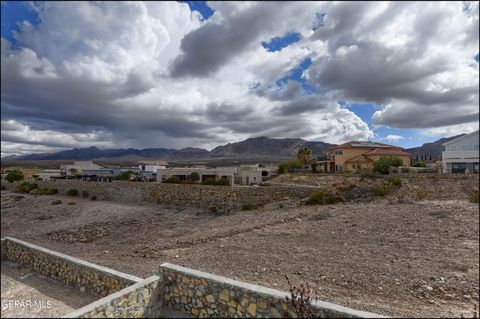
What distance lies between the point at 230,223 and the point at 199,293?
13950 millimetres

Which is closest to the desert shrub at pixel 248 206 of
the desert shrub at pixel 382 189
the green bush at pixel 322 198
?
the green bush at pixel 322 198

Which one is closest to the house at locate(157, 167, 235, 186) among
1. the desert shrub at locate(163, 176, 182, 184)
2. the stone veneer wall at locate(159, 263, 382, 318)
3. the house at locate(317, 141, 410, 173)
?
the desert shrub at locate(163, 176, 182, 184)

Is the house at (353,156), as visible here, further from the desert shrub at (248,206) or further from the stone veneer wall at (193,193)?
the desert shrub at (248,206)

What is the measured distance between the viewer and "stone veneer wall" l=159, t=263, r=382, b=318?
402 centimetres

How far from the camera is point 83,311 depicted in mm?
4051

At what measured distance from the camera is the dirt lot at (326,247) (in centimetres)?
762

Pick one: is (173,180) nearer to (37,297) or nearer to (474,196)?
(37,297)

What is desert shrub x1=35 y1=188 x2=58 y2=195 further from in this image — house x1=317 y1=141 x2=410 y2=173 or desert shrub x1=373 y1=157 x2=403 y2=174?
desert shrub x1=373 y1=157 x2=403 y2=174

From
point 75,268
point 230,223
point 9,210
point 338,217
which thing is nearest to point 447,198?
point 338,217

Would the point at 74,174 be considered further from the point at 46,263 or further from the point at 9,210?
the point at 46,263

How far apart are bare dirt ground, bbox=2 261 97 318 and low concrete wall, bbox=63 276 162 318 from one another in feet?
6.32

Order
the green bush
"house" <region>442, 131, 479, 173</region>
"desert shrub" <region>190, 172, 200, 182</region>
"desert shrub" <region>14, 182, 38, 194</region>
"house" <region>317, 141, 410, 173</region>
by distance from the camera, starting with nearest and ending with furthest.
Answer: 1. "house" <region>442, 131, 479, 173</region>
2. the green bush
3. "house" <region>317, 141, 410, 173</region>
4. "desert shrub" <region>190, 172, 200, 182</region>
5. "desert shrub" <region>14, 182, 38, 194</region>

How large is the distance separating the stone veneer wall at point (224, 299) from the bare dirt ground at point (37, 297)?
2.29 metres

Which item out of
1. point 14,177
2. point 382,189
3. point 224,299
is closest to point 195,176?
point 382,189
